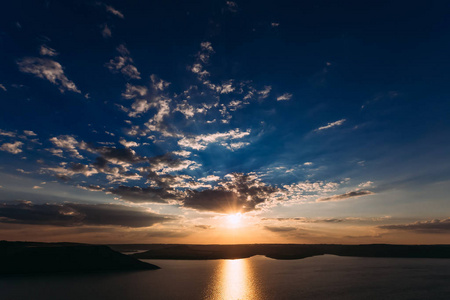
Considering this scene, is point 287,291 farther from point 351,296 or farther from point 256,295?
point 351,296

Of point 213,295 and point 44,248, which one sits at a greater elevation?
point 44,248

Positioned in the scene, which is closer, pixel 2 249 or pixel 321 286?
pixel 321 286

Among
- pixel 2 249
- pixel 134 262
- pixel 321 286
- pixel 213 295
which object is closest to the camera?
pixel 213 295

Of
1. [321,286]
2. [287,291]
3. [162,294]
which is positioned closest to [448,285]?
[321,286]

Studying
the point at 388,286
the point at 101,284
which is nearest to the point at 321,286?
the point at 388,286

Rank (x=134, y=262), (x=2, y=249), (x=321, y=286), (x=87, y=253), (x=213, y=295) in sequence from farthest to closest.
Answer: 1. (x=134, y=262)
2. (x=87, y=253)
3. (x=2, y=249)
4. (x=321, y=286)
5. (x=213, y=295)

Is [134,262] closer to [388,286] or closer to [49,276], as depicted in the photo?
[49,276]
